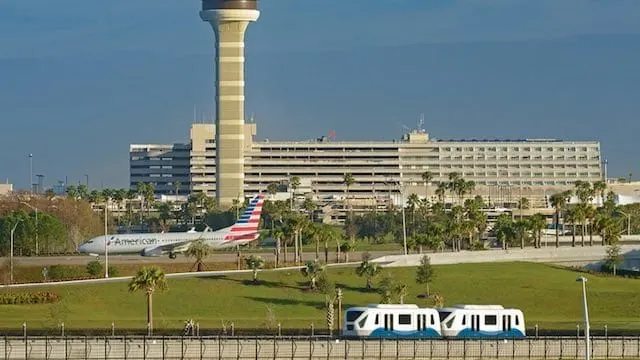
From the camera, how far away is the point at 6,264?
538 feet

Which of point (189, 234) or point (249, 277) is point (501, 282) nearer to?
point (249, 277)

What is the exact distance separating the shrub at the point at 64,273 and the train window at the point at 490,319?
65815 millimetres

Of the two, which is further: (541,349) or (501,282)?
(501,282)

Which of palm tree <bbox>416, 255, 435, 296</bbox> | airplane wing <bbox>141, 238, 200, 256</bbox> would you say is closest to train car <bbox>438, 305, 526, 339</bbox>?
palm tree <bbox>416, 255, 435, 296</bbox>

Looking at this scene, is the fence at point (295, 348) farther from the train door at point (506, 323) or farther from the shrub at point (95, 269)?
the shrub at point (95, 269)

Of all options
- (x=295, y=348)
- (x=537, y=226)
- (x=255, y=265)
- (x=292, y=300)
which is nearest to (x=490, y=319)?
(x=295, y=348)

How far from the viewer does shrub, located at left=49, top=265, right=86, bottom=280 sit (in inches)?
6147

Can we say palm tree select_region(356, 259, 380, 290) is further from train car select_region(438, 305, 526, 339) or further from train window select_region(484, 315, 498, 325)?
train window select_region(484, 315, 498, 325)

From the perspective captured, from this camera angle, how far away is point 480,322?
98.1m

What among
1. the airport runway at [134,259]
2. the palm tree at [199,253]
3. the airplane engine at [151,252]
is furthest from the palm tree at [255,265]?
the airplane engine at [151,252]

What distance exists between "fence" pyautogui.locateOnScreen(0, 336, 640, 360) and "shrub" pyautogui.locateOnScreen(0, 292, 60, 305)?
54.2m

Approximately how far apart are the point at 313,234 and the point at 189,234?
83.1 feet

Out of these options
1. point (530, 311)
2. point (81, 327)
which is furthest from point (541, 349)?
point (530, 311)

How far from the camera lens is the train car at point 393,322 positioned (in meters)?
96.6
